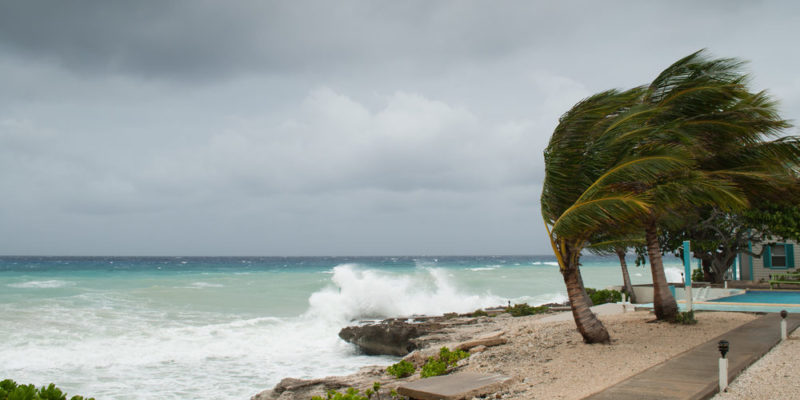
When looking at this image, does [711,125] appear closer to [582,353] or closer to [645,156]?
[645,156]

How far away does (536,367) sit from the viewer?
9.34m

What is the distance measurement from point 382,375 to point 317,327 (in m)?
11.8

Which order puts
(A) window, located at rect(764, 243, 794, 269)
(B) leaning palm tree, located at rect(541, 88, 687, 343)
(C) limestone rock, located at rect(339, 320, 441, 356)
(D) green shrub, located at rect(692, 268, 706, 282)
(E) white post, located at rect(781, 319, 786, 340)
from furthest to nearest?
1. (D) green shrub, located at rect(692, 268, 706, 282)
2. (A) window, located at rect(764, 243, 794, 269)
3. (C) limestone rock, located at rect(339, 320, 441, 356)
4. (B) leaning palm tree, located at rect(541, 88, 687, 343)
5. (E) white post, located at rect(781, 319, 786, 340)

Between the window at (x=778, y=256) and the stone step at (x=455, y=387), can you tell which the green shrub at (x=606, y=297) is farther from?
the stone step at (x=455, y=387)

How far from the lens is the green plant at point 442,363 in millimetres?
9605

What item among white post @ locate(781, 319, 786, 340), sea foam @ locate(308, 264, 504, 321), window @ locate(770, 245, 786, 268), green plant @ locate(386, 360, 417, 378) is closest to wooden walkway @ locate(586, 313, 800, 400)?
white post @ locate(781, 319, 786, 340)

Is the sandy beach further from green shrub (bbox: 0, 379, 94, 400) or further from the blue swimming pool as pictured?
green shrub (bbox: 0, 379, 94, 400)

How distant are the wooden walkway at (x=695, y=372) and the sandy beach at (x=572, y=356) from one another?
1.10 feet

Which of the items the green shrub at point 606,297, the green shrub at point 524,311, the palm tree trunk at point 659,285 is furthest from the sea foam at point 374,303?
the palm tree trunk at point 659,285

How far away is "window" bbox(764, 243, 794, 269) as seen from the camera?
24.3m

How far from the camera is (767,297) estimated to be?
18.7 meters

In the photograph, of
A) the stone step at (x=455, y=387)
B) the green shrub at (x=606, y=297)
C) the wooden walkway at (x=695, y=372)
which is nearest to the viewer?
the wooden walkway at (x=695, y=372)

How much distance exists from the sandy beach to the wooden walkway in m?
0.33

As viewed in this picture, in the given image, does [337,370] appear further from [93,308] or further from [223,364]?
[93,308]
